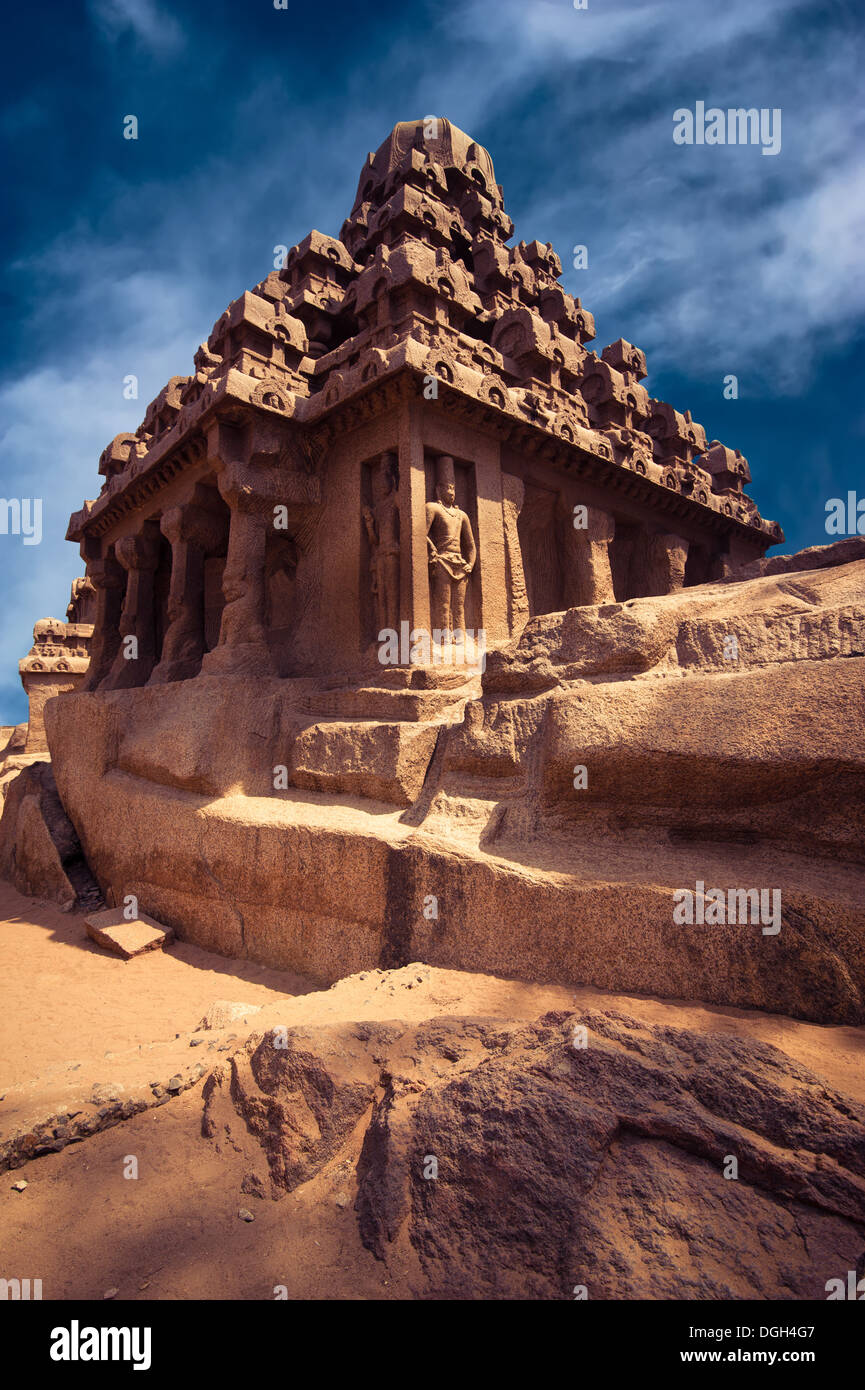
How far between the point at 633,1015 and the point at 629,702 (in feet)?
4.37

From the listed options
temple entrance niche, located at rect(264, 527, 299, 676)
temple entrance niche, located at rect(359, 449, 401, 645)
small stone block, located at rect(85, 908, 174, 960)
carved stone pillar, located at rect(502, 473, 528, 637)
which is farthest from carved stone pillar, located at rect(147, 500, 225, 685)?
carved stone pillar, located at rect(502, 473, 528, 637)

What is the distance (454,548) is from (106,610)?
21.3 ft

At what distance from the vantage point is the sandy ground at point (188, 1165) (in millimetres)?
1698

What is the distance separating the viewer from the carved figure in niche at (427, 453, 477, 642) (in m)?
6.20

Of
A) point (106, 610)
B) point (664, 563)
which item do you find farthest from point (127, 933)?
point (664, 563)

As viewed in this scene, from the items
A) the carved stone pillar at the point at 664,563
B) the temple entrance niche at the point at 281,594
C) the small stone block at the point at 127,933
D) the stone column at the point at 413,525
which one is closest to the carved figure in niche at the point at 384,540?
the stone column at the point at 413,525

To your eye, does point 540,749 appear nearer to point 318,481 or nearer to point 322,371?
point 318,481

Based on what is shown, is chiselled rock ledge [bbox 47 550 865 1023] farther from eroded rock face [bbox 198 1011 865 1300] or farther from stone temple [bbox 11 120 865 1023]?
eroded rock face [bbox 198 1011 865 1300]

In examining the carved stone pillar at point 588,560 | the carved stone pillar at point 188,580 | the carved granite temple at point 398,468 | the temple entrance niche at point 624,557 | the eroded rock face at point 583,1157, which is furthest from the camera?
the temple entrance niche at point 624,557

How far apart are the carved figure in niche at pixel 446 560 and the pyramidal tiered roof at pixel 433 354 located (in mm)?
773

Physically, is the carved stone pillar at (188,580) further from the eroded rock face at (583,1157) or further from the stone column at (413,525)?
the eroded rock face at (583,1157)

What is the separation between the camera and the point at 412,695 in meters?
4.79

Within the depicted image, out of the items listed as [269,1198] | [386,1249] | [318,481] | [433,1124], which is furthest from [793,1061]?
[318,481]

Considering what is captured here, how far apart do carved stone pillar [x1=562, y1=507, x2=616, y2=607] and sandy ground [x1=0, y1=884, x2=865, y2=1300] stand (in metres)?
5.61
